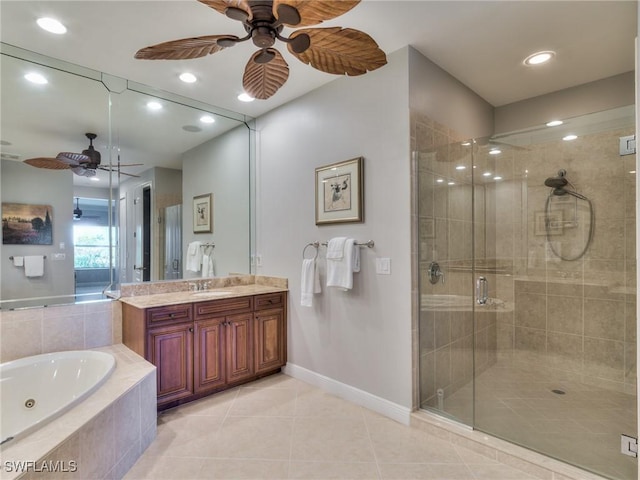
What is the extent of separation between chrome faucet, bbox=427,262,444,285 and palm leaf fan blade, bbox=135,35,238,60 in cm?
201

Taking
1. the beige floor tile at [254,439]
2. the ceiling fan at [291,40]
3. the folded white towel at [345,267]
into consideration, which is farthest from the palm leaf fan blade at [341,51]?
the beige floor tile at [254,439]

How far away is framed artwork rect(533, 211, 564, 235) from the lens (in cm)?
265

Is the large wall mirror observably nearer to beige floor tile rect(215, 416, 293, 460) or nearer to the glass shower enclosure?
beige floor tile rect(215, 416, 293, 460)

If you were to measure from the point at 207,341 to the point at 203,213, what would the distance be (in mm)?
1382

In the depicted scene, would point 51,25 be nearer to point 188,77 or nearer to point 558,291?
point 188,77

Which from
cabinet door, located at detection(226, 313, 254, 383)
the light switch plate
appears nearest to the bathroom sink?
cabinet door, located at detection(226, 313, 254, 383)

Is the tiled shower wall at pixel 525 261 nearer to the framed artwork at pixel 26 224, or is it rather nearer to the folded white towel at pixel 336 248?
the folded white towel at pixel 336 248

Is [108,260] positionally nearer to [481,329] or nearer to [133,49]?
[133,49]

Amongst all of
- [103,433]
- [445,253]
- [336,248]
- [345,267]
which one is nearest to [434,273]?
[445,253]

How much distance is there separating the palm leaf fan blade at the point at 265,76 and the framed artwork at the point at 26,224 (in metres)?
1.93

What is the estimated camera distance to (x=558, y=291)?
9.11 ft

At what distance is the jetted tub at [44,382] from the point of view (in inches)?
80.7

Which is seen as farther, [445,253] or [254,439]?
[445,253]

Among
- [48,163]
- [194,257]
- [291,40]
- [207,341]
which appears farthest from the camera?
[194,257]
